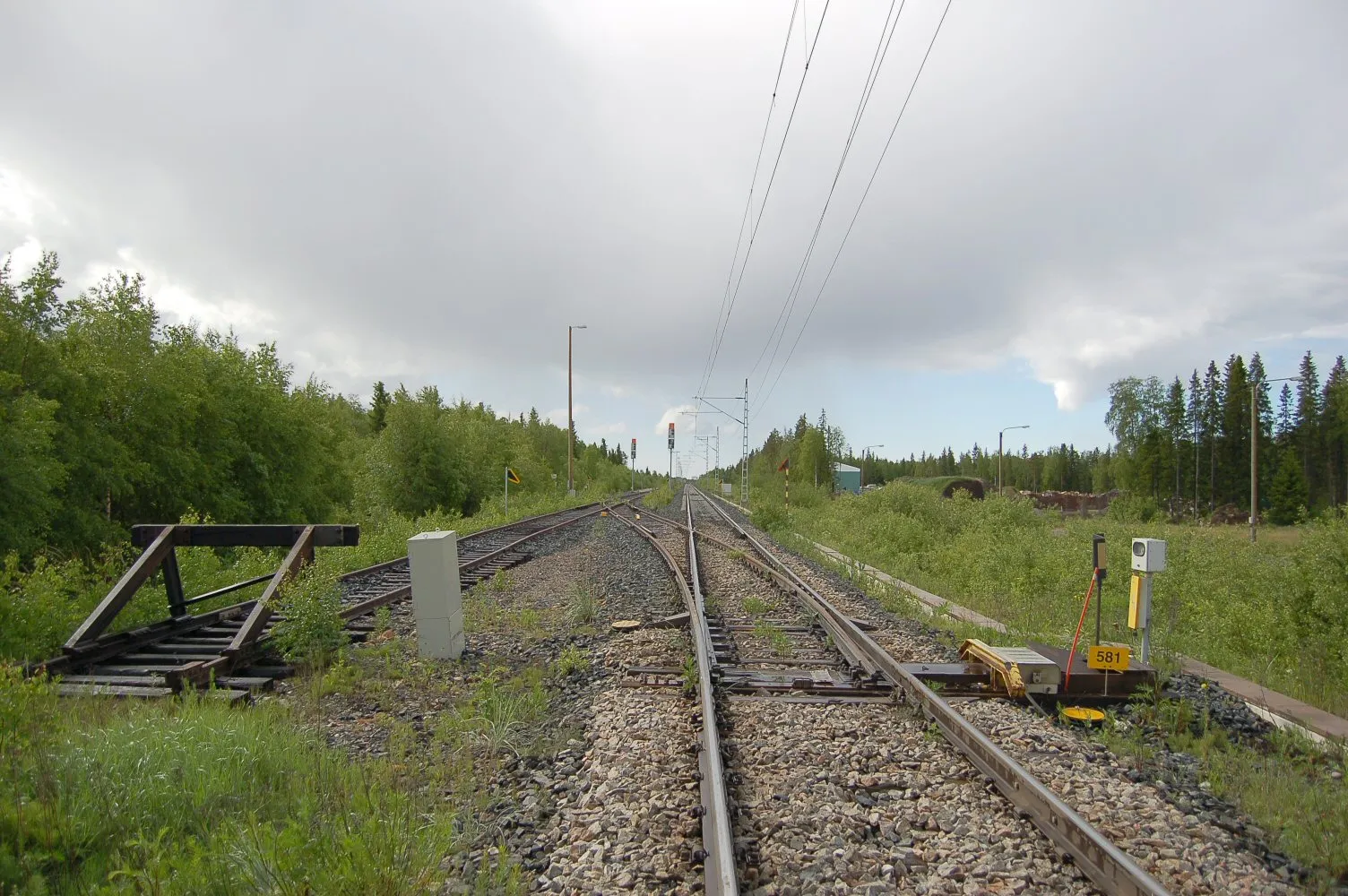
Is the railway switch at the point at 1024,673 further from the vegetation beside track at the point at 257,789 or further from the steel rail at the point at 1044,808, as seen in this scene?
the vegetation beside track at the point at 257,789

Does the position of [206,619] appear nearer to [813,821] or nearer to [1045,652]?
[813,821]

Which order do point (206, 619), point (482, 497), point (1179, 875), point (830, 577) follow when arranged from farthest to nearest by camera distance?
point (482, 497) < point (830, 577) < point (206, 619) < point (1179, 875)

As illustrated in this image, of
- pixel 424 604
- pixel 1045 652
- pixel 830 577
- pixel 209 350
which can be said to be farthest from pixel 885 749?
pixel 209 350

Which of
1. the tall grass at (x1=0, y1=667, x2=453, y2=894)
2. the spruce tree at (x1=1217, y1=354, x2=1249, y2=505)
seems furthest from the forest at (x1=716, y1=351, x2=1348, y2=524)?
the tall grass at (x1=0, y1=667, x2=453, y2=894)

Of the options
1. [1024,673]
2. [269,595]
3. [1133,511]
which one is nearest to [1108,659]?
[1024,673]

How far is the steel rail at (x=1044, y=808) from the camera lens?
312 cm

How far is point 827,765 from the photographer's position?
4.57 m

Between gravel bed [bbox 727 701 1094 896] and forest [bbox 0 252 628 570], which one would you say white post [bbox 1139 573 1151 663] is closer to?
gravel bed [bbox 727 701 1094 896]

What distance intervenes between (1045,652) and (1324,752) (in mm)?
2058

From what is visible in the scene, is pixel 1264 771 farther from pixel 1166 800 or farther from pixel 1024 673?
pixel 1024 673

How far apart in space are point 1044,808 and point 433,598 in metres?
5.30

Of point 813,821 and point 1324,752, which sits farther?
point 1324,752

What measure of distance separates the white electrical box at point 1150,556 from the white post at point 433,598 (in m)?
6.08

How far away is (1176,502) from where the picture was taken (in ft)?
230
